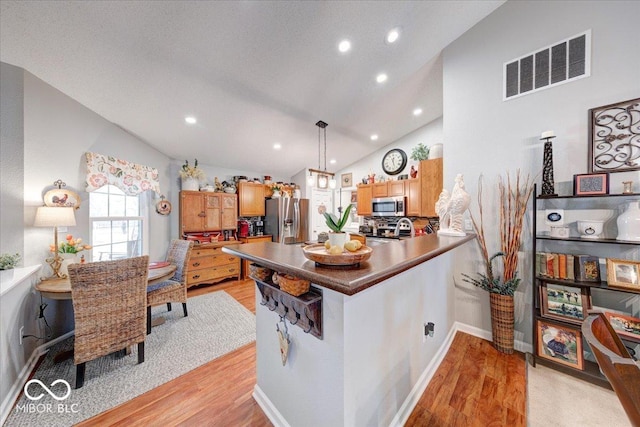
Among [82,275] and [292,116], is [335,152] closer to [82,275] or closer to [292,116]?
[292,116]

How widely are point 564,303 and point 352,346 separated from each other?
6.91 ft

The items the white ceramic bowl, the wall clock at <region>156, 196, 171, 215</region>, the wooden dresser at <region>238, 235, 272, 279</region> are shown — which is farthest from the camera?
the wooden dresser at <region>238, 235, 272, 279</region>

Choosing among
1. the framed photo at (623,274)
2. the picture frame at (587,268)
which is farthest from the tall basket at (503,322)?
the framed photo at (623,274)

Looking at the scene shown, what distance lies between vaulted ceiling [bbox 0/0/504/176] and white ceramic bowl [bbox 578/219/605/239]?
2.27 m

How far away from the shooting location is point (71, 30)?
172 cm

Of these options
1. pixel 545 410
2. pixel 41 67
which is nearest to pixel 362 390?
pixel 545 410

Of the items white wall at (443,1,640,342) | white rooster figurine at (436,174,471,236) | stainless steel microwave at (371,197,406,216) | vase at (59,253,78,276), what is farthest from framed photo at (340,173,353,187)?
vase at (59,253,78,276)

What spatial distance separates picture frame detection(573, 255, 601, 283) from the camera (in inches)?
69.0

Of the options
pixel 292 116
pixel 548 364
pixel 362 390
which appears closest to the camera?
pixel 362 390

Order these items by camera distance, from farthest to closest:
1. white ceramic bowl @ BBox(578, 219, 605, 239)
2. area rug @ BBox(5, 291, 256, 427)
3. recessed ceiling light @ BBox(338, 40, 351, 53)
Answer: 1. recessed ceiling light @ BBox(338, 40, 351, 53)
2. white ceramic bowl @ BBox(578, 219, 605, 239)
3. area rug @ BBox(5, 291, 256, 427)

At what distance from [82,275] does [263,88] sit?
2.46 metres

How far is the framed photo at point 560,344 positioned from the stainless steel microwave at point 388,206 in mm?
2382

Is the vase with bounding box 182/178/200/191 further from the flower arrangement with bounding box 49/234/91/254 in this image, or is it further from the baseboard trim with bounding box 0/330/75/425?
the baseboard trim with bounding box 0/330/75/425

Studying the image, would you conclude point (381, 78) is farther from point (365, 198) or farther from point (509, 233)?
point (365, 198)
